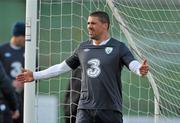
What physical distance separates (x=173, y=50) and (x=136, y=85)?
4.29 feet

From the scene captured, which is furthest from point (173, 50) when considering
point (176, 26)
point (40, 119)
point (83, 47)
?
point (40, 119)

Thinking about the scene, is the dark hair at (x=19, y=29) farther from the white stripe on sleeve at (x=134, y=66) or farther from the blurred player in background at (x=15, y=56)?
the white stripe on sleeve at (x=134, y=66)

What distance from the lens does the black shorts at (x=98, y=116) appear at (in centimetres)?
716

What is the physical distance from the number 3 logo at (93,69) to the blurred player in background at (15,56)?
319 cm

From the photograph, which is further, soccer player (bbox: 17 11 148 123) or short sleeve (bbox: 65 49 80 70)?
short sleeve (bbox: 65 49 80 70)

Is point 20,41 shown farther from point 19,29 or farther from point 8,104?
point 8,104

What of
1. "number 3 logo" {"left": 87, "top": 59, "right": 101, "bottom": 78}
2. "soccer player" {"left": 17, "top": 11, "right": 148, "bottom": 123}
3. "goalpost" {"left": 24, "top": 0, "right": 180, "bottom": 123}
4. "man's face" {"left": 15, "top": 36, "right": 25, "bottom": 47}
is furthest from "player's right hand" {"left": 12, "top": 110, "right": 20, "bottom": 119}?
"number 3 logo" {"left": 87, "top": 59, "right": 101, "bottom": 78}

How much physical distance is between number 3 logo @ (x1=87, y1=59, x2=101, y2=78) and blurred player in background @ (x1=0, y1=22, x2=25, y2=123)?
10.5 ft

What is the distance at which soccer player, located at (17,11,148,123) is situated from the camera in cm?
716

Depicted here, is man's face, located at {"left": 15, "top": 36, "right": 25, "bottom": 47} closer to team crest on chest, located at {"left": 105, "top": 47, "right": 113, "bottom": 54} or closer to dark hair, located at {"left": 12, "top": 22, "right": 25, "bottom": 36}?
dark hair, located at {"left": 12, "top": 22, "right": 25, "bottom": 36}

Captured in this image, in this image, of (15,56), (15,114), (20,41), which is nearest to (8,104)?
(15,114)

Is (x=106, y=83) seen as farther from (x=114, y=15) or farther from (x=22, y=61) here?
(x=22, y=61)

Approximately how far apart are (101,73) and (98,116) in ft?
1.25

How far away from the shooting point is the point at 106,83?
7.16m
